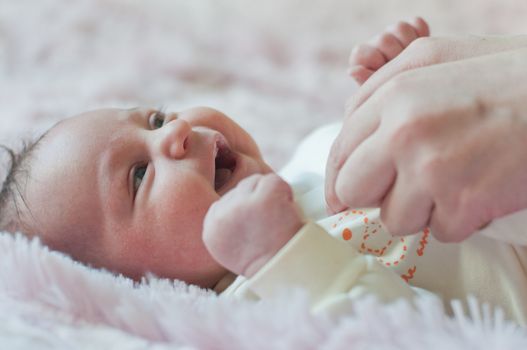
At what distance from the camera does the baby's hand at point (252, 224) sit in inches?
25.3

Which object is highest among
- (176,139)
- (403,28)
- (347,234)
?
(403,28)

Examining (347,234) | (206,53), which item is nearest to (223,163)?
(347,234)

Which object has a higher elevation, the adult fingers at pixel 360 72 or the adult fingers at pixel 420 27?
the adult fingers at pixel 420 27

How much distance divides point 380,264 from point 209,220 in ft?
0.59

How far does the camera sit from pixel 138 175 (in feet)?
2.99

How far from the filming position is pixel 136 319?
0.67m

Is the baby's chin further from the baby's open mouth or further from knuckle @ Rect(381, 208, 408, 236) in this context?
knuckle @ Rect(381, 208, 408, 236)

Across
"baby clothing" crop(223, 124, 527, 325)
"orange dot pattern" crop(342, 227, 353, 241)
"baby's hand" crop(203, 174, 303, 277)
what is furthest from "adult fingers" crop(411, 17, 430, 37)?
"baby's hand" crop(203, 174, 303, 277)

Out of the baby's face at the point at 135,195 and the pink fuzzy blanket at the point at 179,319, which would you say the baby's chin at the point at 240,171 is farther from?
the pink fuzzy blanket at the point at 179,319

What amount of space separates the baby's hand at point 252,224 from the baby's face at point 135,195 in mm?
193

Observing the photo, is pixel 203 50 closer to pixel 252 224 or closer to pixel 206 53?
pixel 206 53

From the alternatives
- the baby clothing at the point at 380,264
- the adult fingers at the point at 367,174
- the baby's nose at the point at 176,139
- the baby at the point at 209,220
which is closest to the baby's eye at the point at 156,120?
the baby at the point at 209,220

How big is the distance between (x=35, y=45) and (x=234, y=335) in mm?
1319

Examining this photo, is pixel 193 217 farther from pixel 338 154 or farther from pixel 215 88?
pixel 215 88
